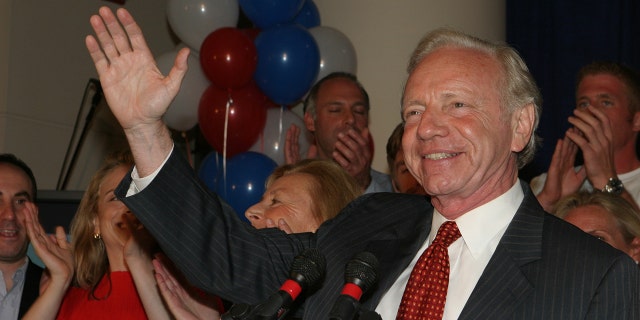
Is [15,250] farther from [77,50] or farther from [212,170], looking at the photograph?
[77,50]

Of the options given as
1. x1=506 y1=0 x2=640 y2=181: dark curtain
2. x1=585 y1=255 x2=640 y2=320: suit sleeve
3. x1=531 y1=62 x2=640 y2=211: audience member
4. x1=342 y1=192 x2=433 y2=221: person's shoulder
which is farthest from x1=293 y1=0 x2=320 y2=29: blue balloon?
x1=585 y1=255 x2=640 y2=320: suit sleeve

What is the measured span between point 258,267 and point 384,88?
3.22 metres

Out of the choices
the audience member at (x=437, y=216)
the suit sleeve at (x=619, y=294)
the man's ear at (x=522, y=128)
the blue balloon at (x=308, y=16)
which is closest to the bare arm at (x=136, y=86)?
the audience member at (x=437, y=216)

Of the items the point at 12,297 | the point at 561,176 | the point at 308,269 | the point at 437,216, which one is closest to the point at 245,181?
the point at 12,297

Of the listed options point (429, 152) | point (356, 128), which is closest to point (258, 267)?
point (429, 152)

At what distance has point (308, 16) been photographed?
5.62 metres

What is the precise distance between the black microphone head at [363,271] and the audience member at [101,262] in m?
1.59

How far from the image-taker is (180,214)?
6.79 ft

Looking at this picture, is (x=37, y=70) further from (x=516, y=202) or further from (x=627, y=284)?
(x=627, y=284)

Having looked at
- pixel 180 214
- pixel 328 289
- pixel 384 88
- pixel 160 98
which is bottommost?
pixel 384 88

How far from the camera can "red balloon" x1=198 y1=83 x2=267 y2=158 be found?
202 inches

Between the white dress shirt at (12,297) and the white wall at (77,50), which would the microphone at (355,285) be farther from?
the white wall at (77,50)

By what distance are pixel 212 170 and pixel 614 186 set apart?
240cm

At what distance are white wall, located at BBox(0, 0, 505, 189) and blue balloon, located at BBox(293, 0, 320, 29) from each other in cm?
10
